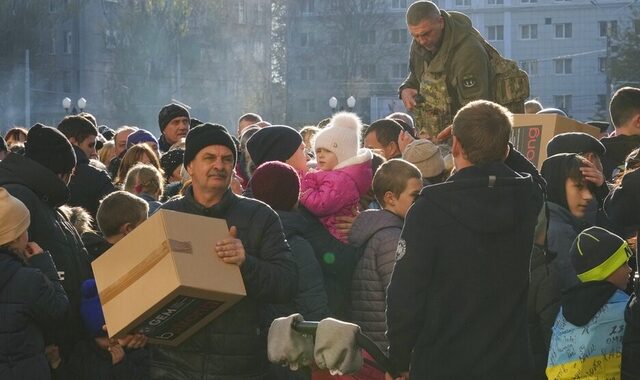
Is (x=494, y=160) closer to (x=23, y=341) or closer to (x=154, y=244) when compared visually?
(x=154, y=244)

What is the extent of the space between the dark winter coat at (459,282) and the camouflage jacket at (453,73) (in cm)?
445

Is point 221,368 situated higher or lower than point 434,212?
lower

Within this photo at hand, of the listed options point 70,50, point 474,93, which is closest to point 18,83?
point 70,50

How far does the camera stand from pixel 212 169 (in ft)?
21.7

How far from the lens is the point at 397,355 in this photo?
5.78 metres

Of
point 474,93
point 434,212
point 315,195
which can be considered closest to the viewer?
point 434,212

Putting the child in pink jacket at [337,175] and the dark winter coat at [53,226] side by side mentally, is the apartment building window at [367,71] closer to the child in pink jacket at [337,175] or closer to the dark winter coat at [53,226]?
the child in pink jacket at [337,175]

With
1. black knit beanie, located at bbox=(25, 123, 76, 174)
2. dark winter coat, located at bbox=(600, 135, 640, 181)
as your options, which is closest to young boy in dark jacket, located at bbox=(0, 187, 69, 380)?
black knit beanie, located at bbox=(25, 123, 76, 174)

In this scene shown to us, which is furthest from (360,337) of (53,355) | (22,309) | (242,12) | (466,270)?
(242,12)

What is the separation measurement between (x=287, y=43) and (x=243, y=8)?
6.86 m

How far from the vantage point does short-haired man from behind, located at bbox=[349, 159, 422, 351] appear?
7520 mm

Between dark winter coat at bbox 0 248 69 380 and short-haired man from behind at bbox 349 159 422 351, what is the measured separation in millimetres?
1618

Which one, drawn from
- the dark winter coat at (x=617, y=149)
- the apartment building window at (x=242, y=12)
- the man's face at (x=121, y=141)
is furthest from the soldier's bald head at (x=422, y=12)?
the apartment building window at (x=242, y=12)

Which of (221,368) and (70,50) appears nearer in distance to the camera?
(221,368)
